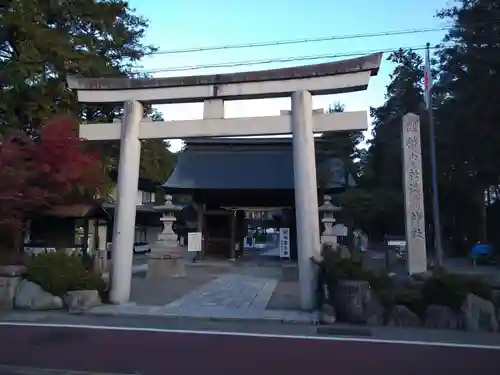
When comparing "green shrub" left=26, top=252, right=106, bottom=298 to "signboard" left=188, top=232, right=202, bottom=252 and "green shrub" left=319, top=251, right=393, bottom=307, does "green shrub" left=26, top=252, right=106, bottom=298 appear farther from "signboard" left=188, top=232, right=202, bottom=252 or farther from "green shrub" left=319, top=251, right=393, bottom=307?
"signboard" left=188, top=232, right=202, bottom=252

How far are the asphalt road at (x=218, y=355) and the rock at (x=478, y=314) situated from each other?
182 centimetres

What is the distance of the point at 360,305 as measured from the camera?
10.4 metres

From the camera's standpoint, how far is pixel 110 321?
10.5 m

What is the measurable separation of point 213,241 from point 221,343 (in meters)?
19.9

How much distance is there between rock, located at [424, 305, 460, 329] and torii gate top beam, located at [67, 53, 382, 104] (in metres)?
5.36

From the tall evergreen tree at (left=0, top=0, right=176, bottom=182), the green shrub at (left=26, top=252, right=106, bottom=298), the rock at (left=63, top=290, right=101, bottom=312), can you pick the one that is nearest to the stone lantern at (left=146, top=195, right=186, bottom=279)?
the tall evergreen tree at (left=0, top=0, right=176, bottom=182)

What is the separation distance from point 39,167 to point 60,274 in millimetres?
2813

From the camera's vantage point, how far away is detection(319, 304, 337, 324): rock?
10328mm

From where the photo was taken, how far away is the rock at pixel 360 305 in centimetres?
1034

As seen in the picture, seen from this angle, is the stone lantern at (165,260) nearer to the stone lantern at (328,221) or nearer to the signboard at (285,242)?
the stone lantern at (328,221)

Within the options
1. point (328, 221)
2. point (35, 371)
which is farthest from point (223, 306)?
point (328, 221)

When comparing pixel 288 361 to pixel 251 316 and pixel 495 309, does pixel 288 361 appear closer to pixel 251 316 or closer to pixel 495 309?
pixel 251 316

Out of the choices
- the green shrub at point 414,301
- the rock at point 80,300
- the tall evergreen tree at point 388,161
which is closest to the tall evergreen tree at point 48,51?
the rock at point 80,300

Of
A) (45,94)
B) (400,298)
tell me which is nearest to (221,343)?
(400,298)
